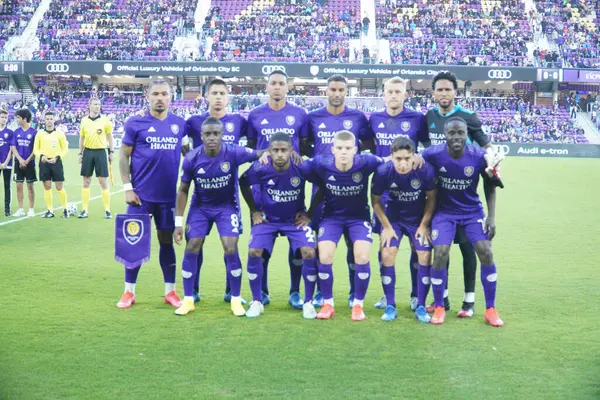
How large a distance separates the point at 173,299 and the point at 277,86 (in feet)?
8.15

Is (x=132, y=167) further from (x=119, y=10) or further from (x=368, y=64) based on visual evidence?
(x=119, y=10)

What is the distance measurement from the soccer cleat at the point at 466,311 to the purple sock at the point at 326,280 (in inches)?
50.4

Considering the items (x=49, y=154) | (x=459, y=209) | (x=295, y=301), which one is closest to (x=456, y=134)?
(x=459, y=209)

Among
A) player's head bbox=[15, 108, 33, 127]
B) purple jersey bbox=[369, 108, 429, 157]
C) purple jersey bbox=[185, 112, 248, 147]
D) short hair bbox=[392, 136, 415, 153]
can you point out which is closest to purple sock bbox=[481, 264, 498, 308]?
short hair bbox=[392, 136, 415, 153]

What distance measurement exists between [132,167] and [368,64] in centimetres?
3891

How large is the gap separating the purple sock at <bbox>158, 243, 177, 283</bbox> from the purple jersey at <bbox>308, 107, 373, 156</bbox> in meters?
1.89

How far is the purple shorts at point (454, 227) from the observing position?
6688 millimetres

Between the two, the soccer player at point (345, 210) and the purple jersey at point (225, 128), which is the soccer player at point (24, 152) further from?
the soccer player at point (345, 210)

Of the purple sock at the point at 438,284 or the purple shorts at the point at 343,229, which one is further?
the purple shorts at the point at 343,229

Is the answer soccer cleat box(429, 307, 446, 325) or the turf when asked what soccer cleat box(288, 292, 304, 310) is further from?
soccer cleat box(429, 307, 446, 325)

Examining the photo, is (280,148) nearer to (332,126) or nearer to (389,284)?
(332,126)

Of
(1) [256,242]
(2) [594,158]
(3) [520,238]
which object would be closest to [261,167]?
(1) [256,242]

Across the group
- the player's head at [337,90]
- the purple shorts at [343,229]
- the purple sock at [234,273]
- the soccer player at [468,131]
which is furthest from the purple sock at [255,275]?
the player's head at [337,90]

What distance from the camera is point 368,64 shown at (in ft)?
147
